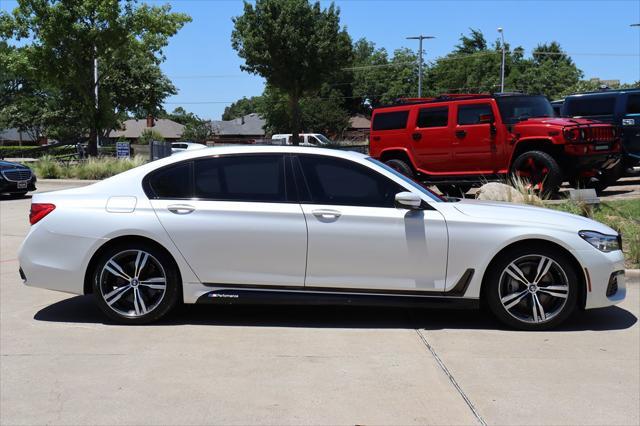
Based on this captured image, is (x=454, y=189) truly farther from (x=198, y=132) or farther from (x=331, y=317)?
(x=198, y=132)

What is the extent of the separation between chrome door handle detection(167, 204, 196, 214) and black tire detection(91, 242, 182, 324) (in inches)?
14.1

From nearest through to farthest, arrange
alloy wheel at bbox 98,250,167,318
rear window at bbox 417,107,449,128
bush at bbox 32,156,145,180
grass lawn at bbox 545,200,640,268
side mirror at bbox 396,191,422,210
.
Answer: side mirror at bbox 396,191,422,210, alloy wheel at bbox 98,250,167,318, grass lawn at bbox 545,200,640,268, rear window at bbox 417,107,449,128, bush at bbox 32,156,145,180

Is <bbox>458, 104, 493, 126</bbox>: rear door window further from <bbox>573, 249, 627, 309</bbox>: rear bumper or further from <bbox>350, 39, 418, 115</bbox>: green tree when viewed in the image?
<bbox>350, 39, 418, 115</bbox>: green tree

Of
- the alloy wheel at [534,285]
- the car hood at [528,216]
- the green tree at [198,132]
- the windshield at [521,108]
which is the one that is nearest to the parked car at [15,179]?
the windshield at [521,108]

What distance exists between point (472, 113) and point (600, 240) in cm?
763

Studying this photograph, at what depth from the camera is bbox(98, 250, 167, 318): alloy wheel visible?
532 centimetres

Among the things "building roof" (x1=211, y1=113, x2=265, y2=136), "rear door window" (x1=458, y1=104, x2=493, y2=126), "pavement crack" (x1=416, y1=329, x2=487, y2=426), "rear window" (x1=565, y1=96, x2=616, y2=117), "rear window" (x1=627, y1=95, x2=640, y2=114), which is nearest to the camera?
"pavement crack" (x1=416, y1=329, x2=487, y2=426)

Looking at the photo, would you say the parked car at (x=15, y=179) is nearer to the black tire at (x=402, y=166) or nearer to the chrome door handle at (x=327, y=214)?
the black tire at (x=402, y=166)

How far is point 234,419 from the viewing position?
3.71m

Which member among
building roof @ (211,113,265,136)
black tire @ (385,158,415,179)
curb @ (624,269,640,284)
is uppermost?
building roof @ (211,113,265,136)

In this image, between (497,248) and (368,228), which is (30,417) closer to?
(368,228)

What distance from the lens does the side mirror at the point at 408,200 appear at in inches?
201

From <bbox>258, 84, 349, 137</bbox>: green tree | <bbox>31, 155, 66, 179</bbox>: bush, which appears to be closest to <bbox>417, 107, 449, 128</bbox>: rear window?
<bbox>31, 155, 66, 179</bbox>: bush

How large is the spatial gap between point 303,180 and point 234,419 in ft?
7.49
